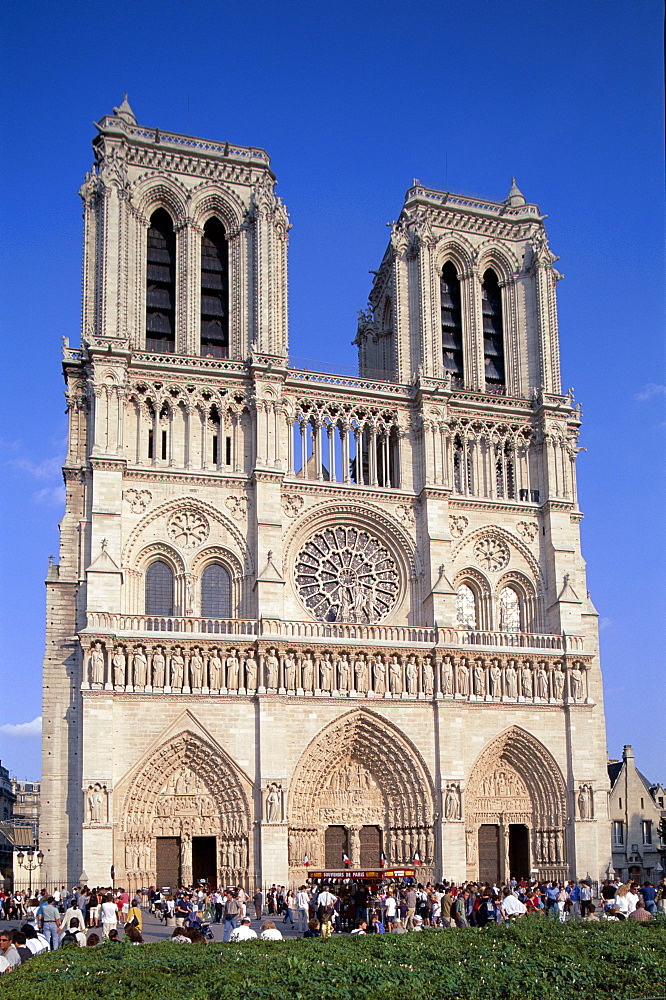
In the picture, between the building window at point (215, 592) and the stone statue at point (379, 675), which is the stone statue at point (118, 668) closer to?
the building window at point (215, 592)

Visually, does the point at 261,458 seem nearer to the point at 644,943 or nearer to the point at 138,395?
the point at 138,395

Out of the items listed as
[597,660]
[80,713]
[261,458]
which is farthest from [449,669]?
[80,713]

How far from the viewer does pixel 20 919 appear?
27297mm

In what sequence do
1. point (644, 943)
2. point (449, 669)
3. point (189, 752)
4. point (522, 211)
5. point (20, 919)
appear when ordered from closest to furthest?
point (644, 943) < point (20, 919) < point (189, 752) < point (449, 669) < point (522, 211)

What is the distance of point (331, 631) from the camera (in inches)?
1231

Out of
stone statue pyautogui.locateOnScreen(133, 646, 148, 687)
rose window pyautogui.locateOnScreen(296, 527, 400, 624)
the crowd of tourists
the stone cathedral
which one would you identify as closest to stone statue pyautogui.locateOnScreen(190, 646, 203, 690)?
the stone cathedral

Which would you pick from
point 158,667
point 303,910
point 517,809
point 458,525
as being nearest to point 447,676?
point 517,809

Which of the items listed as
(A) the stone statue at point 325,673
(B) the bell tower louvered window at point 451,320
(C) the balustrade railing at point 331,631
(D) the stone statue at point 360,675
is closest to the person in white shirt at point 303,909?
(A) the stone statue at point 325,673

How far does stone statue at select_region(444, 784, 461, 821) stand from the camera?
100.0 feet

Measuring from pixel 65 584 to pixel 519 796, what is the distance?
14.0 metres

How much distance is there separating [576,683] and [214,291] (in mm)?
16005

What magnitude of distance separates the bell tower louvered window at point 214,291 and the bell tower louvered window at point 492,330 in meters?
8.72

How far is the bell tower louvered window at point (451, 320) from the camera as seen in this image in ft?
123

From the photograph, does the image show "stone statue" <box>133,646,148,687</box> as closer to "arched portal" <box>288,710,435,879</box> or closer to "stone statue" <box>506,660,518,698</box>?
"arched portal" <box>288,710,435,879</box>
